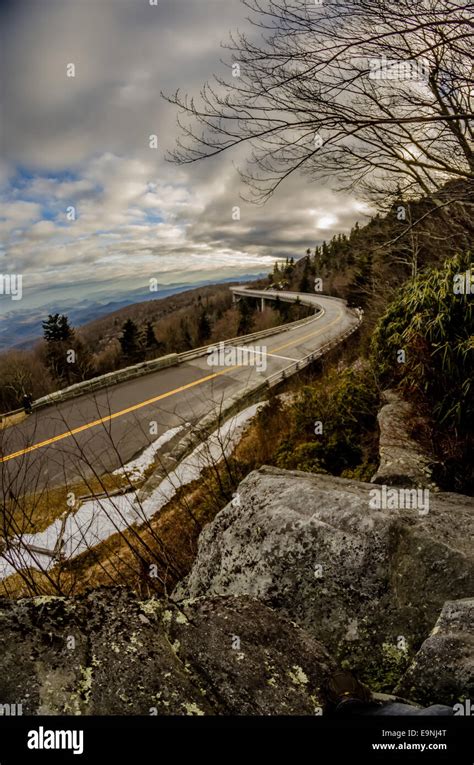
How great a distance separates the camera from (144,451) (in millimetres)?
11641

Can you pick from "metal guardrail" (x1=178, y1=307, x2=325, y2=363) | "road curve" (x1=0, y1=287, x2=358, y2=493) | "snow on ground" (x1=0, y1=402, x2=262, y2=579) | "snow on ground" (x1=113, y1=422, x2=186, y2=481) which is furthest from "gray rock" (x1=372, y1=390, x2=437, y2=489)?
"metal guardrail" (x1=178, y1=307, x2=325, y2=363)

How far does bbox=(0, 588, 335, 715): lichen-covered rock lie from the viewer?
1.58 metres

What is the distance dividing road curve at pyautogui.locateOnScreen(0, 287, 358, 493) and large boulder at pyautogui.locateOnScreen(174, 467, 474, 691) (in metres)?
3.51

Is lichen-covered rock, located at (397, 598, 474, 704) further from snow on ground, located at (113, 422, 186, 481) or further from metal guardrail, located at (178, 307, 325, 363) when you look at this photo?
metal guardrail, located at (178, 307, 325, 363)

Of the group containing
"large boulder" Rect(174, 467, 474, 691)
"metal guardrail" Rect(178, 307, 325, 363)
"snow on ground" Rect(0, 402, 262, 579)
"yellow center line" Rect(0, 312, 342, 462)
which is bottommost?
"snow on ground" Rect(0, 402, 262, 579)

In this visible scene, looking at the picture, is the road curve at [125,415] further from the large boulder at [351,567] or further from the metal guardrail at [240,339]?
the large boulder at [351,567]

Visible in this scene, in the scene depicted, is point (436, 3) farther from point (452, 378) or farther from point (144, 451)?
point (144, 451)

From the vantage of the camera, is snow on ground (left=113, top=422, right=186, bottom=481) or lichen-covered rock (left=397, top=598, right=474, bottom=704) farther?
snow on ground (left=113, top=422, right=186, bottom=481)

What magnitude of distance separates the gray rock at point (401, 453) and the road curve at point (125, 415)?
8.96ft

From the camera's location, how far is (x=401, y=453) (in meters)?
4.94

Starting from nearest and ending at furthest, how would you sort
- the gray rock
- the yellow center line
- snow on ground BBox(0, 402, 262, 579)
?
1. the gray rock
2. snow on ground BBox(0, 402, 262, 579)
3. the yellow center line

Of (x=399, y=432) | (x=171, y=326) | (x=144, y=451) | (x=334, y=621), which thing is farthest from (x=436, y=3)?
A: (x=171, y=326)

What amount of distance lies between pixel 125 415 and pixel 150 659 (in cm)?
1196

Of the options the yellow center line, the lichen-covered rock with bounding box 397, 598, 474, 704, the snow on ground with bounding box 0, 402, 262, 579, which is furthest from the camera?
the yellow center line
